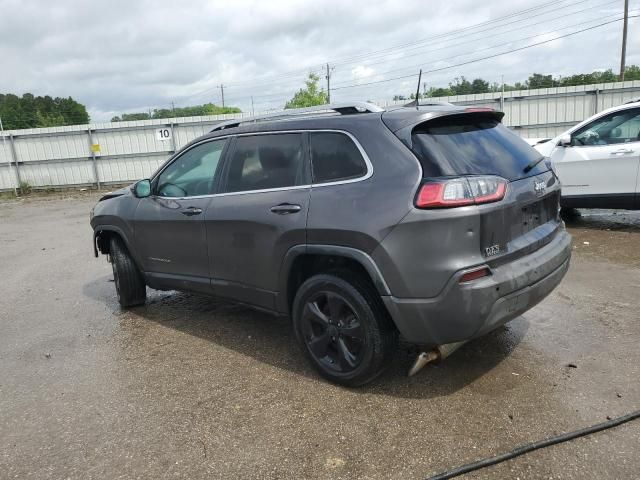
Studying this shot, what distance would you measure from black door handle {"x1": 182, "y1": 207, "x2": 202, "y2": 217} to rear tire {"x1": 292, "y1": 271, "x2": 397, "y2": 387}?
121 centimetres

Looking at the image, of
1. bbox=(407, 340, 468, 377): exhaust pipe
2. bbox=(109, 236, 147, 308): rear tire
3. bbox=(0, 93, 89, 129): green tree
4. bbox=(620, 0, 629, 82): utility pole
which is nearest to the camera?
bbox=(407, 340, 468, 377): exhaust pipe

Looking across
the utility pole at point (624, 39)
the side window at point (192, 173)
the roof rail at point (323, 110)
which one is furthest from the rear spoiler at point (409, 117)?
the utility pole at point (624, 39)

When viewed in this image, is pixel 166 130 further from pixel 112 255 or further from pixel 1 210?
pixel 112 255

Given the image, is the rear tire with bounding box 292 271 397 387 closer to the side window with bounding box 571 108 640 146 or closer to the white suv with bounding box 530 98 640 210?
the white suv with bounding box 530 98 640 210

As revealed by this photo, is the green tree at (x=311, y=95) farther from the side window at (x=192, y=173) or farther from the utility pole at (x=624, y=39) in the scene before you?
the side window at (x=192, y=173)

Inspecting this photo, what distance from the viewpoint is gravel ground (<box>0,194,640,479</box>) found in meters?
2.71

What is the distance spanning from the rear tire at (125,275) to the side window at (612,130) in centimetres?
644

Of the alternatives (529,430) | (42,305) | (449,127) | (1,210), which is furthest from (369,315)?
(1,210)

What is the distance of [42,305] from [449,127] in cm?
486

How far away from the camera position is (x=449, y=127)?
128 inches

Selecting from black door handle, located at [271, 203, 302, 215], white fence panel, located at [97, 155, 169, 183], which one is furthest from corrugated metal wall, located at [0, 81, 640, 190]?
black door handle, located at [271, 203, 302, 215]

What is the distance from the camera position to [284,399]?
11.0 ft

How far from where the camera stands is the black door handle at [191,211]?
4.18 m

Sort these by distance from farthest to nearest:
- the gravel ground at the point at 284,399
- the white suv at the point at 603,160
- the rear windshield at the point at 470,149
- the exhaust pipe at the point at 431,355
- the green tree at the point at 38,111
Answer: the green tree at the point at 38,111 → the white suv at the point at 603,160 → the exhaust pipe at the point at 431,355 → the rear windshield at the point at 470,149 → the gravel ground at the point at 284,399
